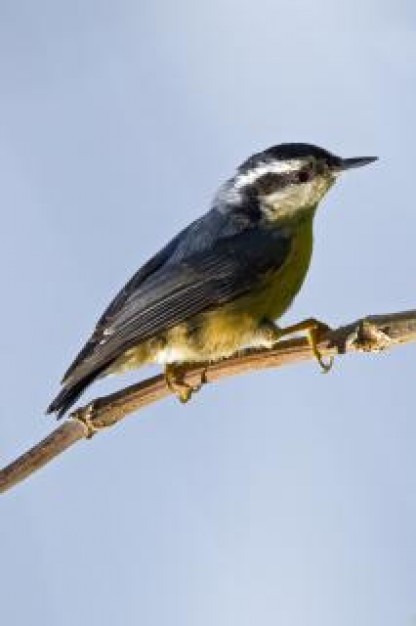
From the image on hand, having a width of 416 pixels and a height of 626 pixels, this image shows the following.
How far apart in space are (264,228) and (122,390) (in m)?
1.56

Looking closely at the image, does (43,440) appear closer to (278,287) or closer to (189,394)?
(189,394)

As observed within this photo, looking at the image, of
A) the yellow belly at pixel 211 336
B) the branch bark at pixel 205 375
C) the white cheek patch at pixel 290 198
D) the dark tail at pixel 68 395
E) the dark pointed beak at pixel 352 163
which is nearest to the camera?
the branch bark at pixel 205 375

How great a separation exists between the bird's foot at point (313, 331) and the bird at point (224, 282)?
2cm

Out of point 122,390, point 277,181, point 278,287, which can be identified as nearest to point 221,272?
point 278,287

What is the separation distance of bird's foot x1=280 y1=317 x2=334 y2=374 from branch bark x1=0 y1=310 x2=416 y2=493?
0.03m

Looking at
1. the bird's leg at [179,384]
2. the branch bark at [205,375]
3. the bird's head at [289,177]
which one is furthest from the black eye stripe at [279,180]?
the branch bark at [205,375]

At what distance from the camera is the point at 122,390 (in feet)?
15.1

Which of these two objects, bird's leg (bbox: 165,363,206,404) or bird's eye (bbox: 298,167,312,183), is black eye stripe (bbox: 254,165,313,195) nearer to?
bird's eye (bbox: 298,167,312,183)

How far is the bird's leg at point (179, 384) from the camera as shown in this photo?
502cm

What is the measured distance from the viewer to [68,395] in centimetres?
494

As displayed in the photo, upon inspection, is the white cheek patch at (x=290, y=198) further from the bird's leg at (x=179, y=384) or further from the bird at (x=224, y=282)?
the bird's leg at (x=179, y=384)

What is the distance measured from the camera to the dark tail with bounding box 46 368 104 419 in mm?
4879

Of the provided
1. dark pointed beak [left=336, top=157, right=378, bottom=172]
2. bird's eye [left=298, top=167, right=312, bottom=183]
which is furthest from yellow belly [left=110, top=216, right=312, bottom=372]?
dark pointed beak [left=336, top=157, right=378, bottom=172]

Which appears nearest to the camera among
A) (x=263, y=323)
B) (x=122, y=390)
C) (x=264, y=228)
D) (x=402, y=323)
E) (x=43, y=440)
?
(x=402, y=323)
